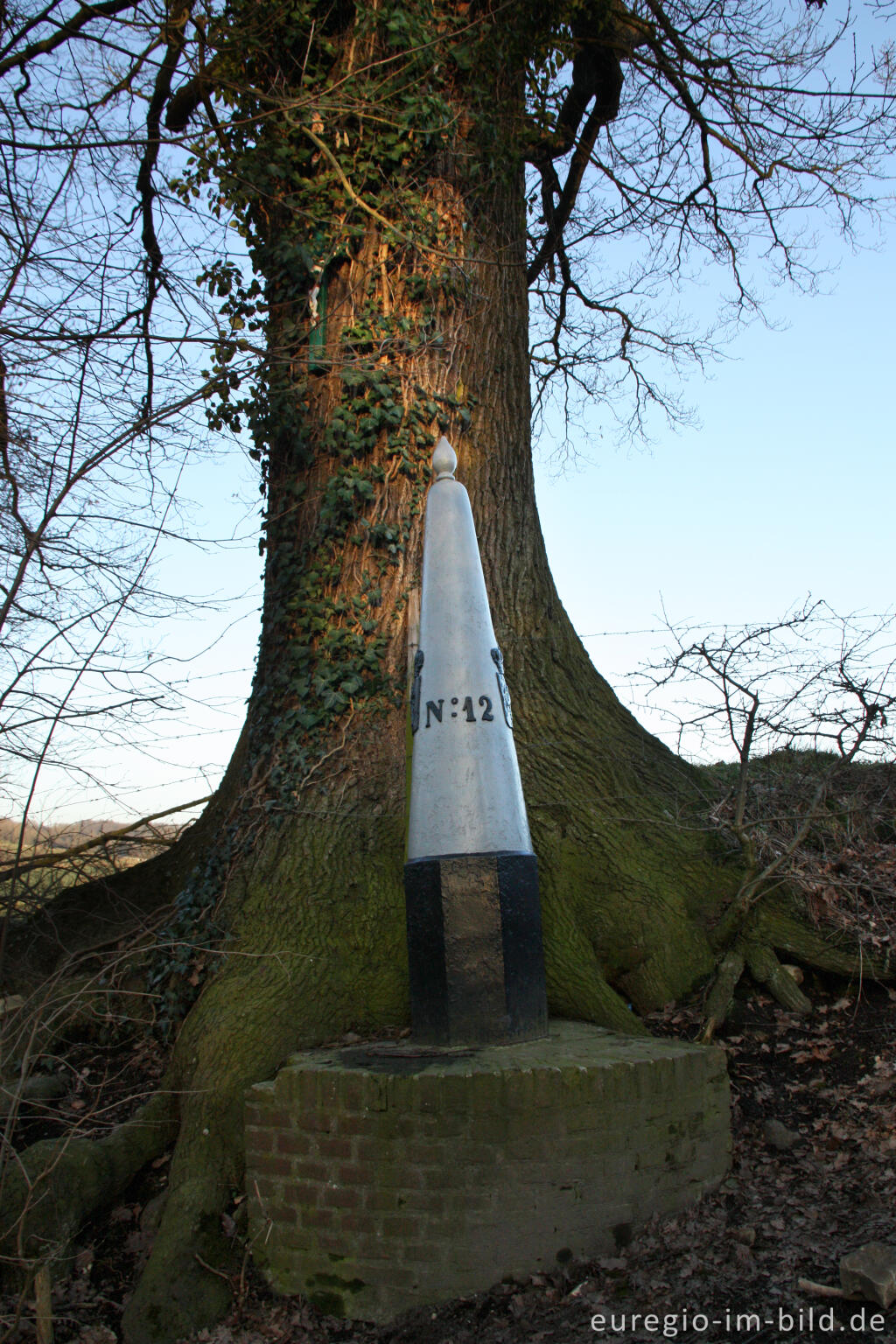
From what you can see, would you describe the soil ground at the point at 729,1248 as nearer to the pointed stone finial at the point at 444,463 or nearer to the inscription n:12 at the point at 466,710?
the inscription n:12 at the point at 466,710

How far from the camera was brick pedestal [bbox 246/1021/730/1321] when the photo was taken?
3.69 meters

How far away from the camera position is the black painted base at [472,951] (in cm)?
Answer: 418

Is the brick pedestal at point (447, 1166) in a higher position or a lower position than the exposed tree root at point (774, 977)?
lower

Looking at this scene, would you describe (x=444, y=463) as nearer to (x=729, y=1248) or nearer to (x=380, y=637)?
(x=380, y=637)

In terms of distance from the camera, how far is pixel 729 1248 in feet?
12.4

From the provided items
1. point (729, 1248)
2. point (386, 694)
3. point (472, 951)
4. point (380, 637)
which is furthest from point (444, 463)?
point (729, 1248)

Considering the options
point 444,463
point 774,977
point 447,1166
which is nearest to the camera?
point 447,1166

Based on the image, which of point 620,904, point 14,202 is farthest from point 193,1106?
point 14,202

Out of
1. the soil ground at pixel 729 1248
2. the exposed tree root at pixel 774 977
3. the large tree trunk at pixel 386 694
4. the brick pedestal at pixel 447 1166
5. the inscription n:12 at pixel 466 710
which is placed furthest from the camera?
the exposed tree root at pixel 774 977

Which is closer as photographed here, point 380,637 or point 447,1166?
point 447,1166

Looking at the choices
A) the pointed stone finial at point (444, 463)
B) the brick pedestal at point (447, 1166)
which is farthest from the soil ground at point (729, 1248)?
the pointed stone finial at point (444, 463)

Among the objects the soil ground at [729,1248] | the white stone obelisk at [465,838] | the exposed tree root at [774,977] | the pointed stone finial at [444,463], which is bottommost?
the soil ground at [729,1248]

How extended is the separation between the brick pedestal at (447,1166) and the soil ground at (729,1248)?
0.11 metres

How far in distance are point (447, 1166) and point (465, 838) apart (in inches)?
51.2
